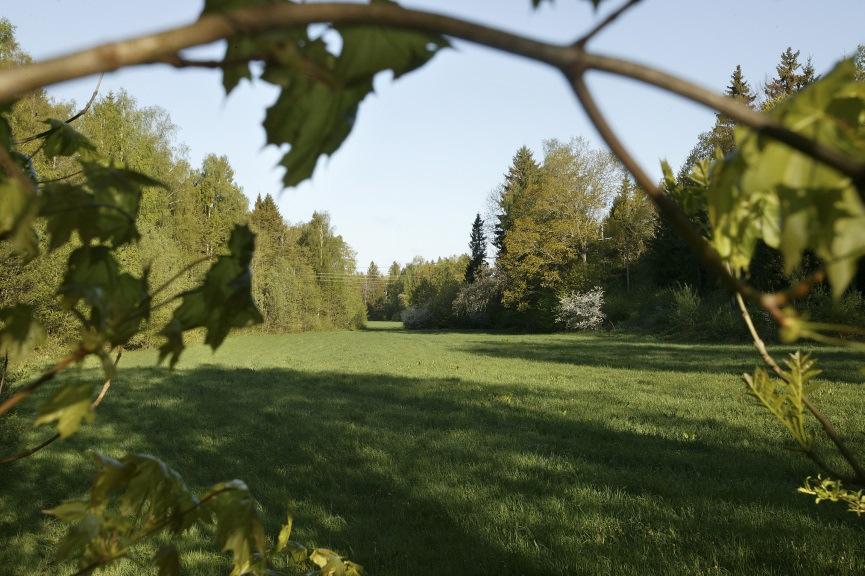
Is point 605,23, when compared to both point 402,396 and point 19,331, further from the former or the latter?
point 402,396

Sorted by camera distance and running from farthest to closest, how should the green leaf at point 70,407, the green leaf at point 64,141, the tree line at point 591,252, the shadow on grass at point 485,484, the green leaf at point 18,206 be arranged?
1. the tree line at point 591,252
2. the shadow on grass at point 485,484
3. the green leaf at point 64,141
4. the green leaf at point 70,407
5. the green leaf at point 18,206

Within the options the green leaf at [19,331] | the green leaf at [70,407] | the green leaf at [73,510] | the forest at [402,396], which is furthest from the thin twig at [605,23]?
the green leaf at [73,510]

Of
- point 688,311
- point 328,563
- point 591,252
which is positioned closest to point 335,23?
point 328,563

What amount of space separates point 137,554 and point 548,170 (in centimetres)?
3177

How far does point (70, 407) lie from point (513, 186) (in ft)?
142

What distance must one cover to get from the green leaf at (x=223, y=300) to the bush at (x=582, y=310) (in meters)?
27.8

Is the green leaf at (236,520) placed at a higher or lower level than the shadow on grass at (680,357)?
higher

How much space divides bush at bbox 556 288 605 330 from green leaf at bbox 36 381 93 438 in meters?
27.9

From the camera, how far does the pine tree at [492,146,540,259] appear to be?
39.7 meters

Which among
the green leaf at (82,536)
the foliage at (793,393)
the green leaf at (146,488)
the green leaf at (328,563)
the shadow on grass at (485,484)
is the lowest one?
the shadow on grass at (485,484)

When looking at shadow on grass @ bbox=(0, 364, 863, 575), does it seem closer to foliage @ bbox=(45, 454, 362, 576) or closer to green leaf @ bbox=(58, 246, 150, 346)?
foliage @ bbox=(45, 454, 362, 576)

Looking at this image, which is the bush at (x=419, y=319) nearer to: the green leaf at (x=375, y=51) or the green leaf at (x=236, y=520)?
the green leaf at (x=236, y=520)

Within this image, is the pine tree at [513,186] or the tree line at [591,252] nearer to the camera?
the tree line at [591,252]

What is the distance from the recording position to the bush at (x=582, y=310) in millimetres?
27688
